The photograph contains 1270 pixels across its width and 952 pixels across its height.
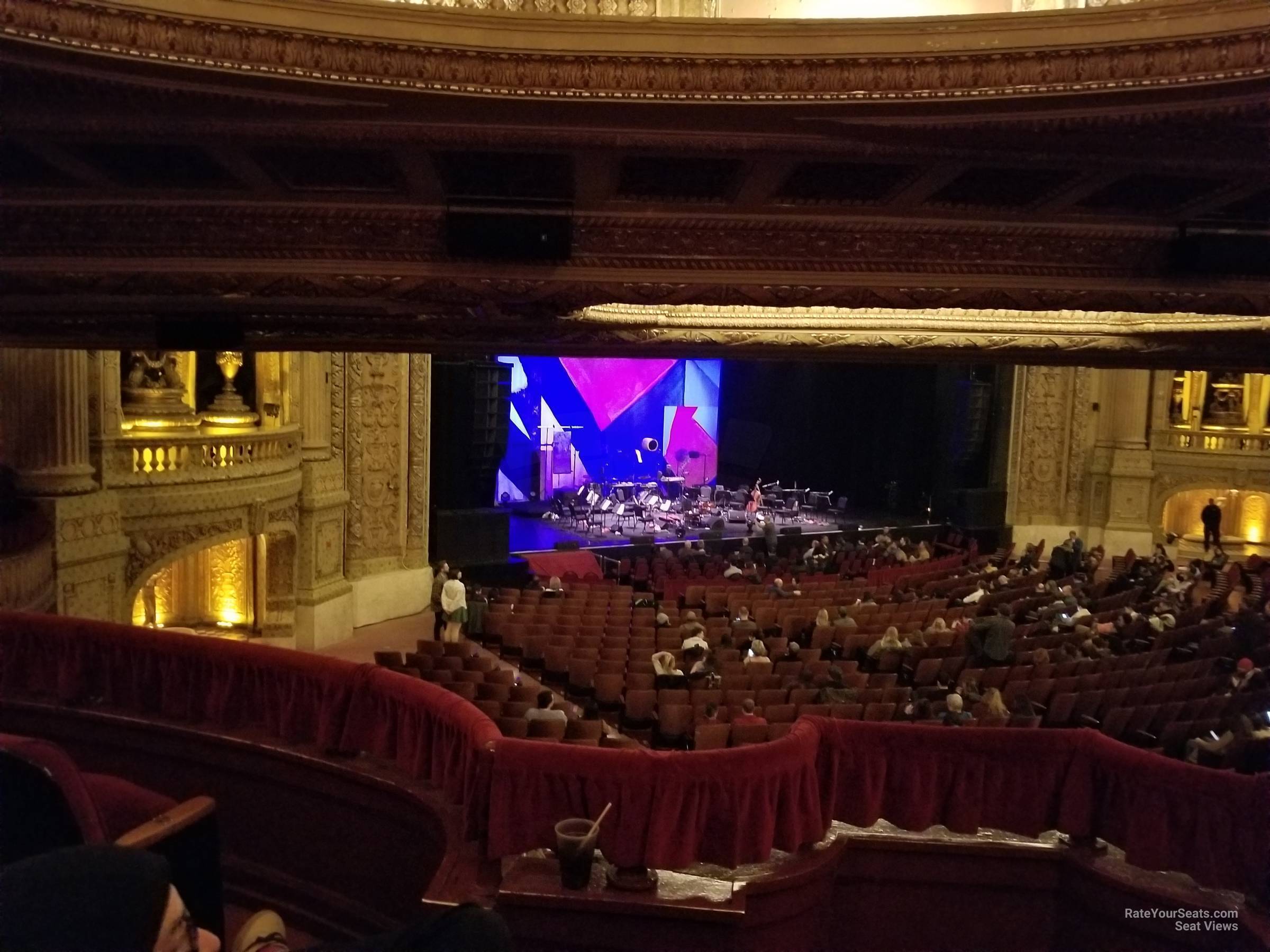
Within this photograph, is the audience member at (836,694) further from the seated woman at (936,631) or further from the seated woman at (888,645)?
the seated woman at (936,631)

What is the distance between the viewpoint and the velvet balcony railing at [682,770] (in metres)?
3.96

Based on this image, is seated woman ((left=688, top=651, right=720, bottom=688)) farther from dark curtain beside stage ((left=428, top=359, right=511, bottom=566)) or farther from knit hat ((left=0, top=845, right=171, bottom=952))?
dark curtain beside stage ((left=428, top=359, right=511, bottom=566))

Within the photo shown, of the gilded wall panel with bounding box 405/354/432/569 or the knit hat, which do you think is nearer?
the knit hat

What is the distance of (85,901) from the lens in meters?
1.72

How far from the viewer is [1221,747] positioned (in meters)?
6.33

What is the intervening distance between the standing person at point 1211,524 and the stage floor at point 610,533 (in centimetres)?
580

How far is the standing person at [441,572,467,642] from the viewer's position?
35.0 ft

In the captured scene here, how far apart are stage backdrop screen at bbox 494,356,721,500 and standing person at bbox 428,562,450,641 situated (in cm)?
647

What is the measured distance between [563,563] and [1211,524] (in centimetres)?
1383

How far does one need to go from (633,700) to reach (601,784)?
11.7 ft

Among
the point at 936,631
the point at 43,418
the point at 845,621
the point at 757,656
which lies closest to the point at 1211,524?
the point at 936,631

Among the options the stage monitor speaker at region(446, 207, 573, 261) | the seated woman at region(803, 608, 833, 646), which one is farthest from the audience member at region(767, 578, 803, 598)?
the stage monitor speaker at region(446, 207, 573, 261)

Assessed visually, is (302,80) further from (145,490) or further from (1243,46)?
(145,490)

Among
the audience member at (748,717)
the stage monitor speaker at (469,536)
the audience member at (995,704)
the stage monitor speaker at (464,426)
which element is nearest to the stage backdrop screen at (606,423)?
the stage monitor speaker at (464,426)
